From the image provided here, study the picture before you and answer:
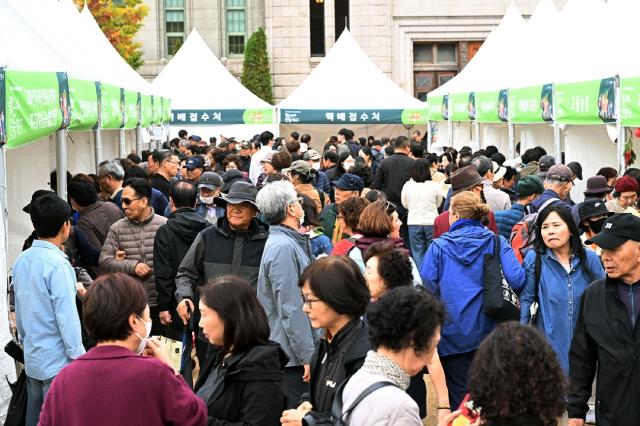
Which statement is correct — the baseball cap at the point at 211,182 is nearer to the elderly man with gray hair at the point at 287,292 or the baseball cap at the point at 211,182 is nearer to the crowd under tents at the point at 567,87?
the elderly man with gray hair at the point at 287,292

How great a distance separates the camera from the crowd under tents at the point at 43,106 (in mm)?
7637

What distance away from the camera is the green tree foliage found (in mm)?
44719

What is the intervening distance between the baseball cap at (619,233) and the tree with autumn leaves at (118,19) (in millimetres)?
32576

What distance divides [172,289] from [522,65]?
1209 centimetres

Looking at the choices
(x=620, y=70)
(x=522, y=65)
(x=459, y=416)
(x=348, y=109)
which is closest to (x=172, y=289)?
(x=459, y=416)

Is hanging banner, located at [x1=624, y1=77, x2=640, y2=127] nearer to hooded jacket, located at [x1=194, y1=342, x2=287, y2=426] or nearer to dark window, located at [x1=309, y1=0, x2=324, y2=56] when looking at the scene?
hooded jacket, located at [x1=194, y1=342, x2=287, y2=426]

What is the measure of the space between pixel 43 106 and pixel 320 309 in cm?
513

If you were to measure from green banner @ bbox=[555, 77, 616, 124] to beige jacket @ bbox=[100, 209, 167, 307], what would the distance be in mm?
5946

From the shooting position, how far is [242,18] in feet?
157

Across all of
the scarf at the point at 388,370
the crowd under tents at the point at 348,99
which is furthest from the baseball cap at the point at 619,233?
the crowd under tents at the point at 348,99

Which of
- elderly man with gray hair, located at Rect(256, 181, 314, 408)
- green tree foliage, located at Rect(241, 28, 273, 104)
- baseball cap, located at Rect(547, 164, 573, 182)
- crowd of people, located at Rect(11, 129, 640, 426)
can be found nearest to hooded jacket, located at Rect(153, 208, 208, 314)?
crowd of people, located at Rect(11, 129, 640, 426)

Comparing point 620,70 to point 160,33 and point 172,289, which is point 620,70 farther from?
point 160,33

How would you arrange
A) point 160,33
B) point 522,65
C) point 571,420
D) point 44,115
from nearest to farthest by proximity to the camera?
point 571,420 < point 44,115 < point 522,65 < point 160,33

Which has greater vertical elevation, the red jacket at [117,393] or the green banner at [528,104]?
the green banner at [528,104]
